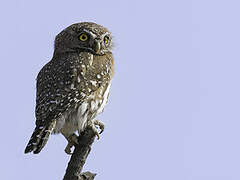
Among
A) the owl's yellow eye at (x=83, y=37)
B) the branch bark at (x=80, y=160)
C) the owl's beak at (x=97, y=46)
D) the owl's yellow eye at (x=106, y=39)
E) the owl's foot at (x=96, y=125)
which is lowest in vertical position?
the branch bark at (x=80, y=160)

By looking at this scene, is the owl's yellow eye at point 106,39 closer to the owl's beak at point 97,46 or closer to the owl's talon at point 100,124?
the owl's beak at point 97,46

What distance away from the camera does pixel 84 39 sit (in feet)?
24.7

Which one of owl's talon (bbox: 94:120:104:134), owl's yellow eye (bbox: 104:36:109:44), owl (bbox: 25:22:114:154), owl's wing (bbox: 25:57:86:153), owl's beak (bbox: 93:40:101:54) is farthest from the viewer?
owl's yellow eye (bbox: 104:36:109:44)

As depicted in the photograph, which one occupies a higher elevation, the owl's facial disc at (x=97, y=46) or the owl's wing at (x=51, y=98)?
the owl's facial disc at (x=97, y=46)

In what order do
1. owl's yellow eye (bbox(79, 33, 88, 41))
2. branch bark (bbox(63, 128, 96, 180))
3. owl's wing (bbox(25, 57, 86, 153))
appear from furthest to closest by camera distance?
owl's yellow eye (bbox(79, 33, 88, 41)) → owl's wing (bbox(25, 57, 86, 153)) → branch bark (bbox(63, 128, 96, 180))

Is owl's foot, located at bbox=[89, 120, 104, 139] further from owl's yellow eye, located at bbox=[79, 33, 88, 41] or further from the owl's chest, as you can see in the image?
owl's yellow eye, located at bbox=[79, 33, 88, 41]

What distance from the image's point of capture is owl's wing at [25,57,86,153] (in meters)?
5.92

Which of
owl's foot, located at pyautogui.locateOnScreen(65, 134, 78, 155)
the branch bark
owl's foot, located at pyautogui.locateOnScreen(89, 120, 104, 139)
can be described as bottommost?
the branch bark

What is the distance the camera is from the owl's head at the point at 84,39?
747 cm

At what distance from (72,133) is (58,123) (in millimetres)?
362

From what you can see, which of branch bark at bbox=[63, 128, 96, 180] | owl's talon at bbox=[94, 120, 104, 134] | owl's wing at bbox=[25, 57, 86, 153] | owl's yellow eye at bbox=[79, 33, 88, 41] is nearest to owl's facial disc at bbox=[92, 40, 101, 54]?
owl's yellow eye at bbox=[79, 33, 88, 41]

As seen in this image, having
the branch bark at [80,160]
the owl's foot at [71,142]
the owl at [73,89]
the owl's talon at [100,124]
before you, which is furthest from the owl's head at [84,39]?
the branch bark at [80,160]

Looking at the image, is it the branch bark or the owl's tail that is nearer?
the branch bark

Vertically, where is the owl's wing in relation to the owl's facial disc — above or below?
below
